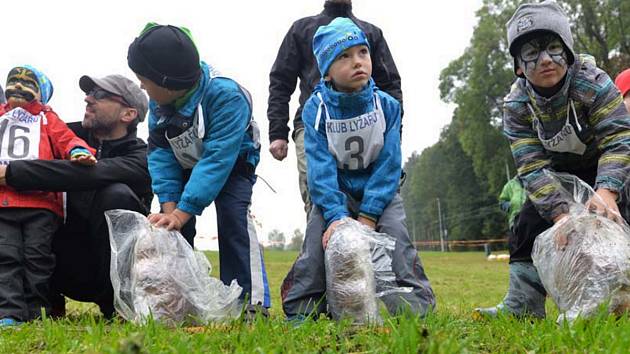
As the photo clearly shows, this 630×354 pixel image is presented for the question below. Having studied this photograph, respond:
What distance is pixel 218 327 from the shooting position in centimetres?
265

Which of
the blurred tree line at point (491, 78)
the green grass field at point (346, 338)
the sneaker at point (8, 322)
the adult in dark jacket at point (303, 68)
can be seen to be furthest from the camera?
the blurred tree line at point (491, 78)

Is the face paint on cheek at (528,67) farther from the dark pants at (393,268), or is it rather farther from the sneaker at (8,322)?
the sneaker at (8,322)

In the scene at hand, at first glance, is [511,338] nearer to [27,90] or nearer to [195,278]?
[195,278]

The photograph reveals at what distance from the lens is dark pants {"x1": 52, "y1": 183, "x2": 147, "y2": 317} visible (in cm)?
405

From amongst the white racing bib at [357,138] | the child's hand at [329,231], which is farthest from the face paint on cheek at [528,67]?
the child's hand at [329,231]

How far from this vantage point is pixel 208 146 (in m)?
3.53

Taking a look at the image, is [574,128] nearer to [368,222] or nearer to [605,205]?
[605,205]

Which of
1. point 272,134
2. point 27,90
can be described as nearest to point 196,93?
point 272,134

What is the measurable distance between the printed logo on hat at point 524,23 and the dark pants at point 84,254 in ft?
8.01

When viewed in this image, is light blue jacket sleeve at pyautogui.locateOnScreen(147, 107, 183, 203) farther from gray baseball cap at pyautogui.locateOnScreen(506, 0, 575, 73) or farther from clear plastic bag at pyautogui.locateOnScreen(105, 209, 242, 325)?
gray baseball cap at pyautogui.locateOnScreen(506, 0, 575, 73)

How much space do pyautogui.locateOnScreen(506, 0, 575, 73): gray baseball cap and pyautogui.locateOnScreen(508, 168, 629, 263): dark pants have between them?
2.29ft

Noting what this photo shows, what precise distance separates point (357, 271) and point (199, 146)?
1257 mm

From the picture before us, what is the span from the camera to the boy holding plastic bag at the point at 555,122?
3283 millimetres

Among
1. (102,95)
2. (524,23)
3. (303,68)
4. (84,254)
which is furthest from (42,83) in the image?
(524,23)
